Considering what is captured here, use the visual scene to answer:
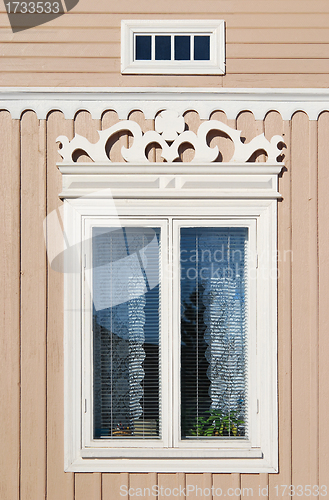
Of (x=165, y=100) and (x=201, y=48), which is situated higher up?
(x=201, y=48)

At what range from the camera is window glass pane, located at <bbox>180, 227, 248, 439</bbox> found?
2340mm

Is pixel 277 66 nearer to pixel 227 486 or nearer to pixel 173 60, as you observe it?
pixel 173 60

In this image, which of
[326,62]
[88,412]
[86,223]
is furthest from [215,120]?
[88,412]

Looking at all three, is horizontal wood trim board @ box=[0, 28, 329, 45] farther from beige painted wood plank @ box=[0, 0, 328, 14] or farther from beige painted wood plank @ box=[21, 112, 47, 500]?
beige painted wood plank @ box=[21, 112, 47, 500]

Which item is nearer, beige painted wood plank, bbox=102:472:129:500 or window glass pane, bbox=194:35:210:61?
beige painted wood plank, bbox=102:472:129:500

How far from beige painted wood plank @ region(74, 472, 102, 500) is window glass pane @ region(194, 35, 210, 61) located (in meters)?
2.78

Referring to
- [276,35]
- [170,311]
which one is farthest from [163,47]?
[170,311]

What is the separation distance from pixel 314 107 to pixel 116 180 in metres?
1.38

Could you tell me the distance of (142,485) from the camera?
2295 millimetres

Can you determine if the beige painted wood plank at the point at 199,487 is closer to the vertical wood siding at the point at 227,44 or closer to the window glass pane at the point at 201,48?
the vertical wood siding at the point at 227,44

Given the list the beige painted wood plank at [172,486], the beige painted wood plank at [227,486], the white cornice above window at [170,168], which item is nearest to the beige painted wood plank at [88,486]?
the beige painted wood plank at [172,486]

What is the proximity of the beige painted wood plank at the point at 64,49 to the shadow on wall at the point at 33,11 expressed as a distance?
0.41 ft

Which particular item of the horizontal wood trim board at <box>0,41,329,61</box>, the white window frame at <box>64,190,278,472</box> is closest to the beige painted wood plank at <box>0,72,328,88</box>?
the horizontal wood trim board at <box>0,41,329,61</box>

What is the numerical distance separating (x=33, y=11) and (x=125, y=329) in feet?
7.12
